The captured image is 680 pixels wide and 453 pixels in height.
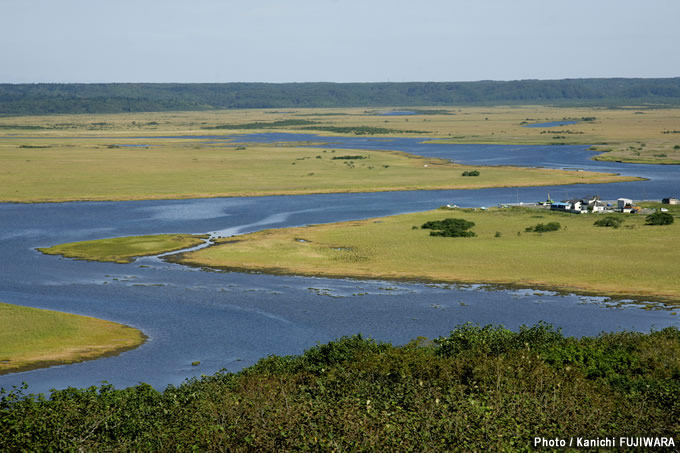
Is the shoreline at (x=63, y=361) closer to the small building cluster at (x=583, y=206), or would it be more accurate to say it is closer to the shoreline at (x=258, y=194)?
the small building cluster at (x=583, y=206)

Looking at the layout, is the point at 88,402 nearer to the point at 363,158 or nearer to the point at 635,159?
the point at 363,158

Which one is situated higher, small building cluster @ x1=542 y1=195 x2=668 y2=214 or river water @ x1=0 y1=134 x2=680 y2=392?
small building cluster @ x1=542 y1=195 x2=668 y2=214

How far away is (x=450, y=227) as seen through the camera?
79562 mm

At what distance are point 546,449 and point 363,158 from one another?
137 metres

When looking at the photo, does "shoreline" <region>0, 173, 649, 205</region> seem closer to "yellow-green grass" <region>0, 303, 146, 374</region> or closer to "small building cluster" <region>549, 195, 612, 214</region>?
"small building cluster" <region>549, 195, 612, 214</region>

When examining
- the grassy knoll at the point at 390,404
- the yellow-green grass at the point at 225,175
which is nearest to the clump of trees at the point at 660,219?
the yellow-green grass at the point at 225,175

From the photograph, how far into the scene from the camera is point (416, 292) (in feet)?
190

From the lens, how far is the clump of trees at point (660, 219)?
82000 mm

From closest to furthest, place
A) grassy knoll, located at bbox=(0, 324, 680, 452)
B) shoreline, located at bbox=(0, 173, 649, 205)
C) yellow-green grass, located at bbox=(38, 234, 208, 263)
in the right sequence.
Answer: grassy knoll, located at bbox=(0, 324, 680, 452) → yellow-green grass, located at bbox=(38, 234, 208, 263) → shoreline, located at bbox=(0, 173, 649, 205)

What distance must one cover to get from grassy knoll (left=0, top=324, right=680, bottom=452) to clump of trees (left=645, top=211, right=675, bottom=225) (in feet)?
153

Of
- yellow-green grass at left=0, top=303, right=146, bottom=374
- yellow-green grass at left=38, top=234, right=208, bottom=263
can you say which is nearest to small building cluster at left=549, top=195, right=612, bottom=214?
yellow-green grass at left=38, top=234, right=208, bottom=263

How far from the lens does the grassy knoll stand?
2475cm

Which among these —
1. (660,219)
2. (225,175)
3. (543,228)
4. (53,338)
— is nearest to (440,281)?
(543,228)

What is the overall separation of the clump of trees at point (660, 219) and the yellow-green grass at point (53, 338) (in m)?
54.8
